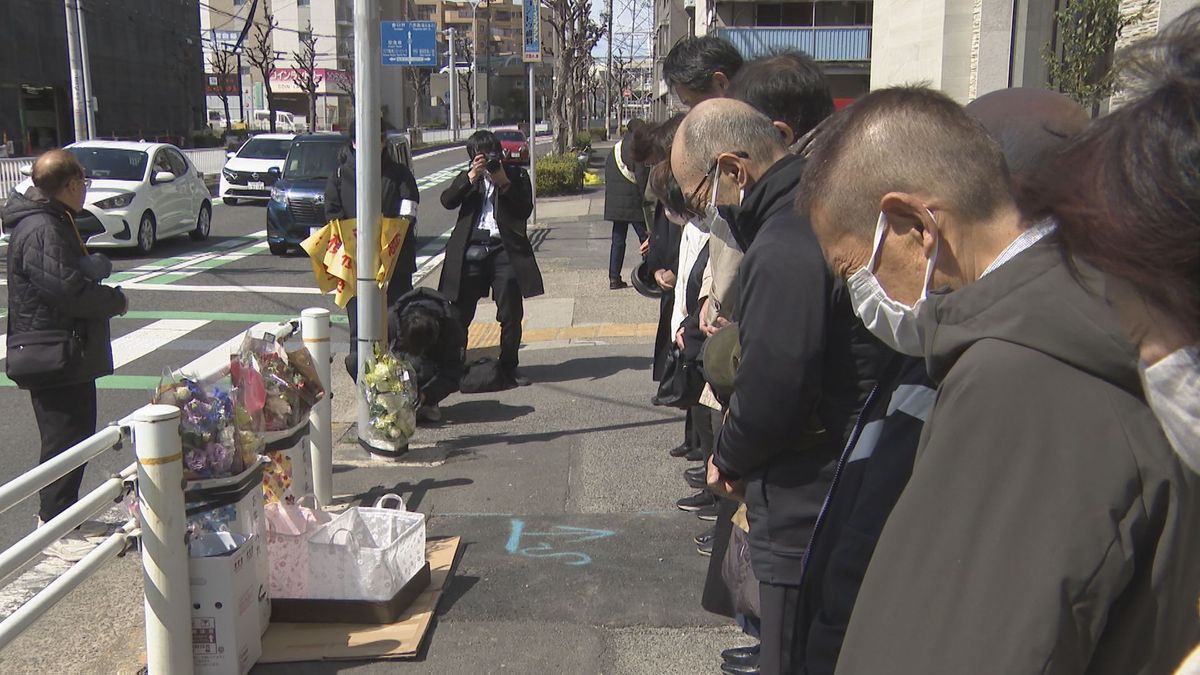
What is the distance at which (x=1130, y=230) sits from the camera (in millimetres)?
1046

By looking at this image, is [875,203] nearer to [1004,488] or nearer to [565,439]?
[1004,488]

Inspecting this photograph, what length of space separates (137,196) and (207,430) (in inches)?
544

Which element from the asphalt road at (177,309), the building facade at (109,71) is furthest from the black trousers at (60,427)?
the building facade at (109,71)

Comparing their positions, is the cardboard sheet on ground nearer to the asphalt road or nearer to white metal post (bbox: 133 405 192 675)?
white metal post (bbox: 133 405 192 675)

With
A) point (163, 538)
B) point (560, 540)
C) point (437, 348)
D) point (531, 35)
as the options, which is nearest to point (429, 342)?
point (437, 348)

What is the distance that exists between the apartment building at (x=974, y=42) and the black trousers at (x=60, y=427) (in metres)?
9.04

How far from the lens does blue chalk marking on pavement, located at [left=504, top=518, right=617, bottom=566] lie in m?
4.67

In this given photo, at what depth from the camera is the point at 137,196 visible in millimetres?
15961

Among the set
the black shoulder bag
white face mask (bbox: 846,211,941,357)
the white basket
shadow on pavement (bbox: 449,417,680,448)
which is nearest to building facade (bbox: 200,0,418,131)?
shadow on pavement (bbox: 449,417,680,448)

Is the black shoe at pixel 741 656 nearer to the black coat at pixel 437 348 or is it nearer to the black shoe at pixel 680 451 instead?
the black shoe at pixel 680 451

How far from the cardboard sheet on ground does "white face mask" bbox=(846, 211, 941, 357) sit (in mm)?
2550

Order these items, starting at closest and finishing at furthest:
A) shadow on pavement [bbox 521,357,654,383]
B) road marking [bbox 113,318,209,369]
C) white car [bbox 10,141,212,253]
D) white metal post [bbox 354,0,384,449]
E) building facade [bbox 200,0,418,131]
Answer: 1. white metal post [bbox 354,0,384,449]
2. shadow on pavement [bbox 521,357,654,383]
3. road marking [bbox 113,318,209,369]
4. white car [bbox 10,141,212,253]
5. building facade [bbox 200,0,418,131]

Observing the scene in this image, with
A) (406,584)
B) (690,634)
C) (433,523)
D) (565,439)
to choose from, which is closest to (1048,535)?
(690,634)

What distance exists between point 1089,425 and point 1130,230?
219 millimetres
